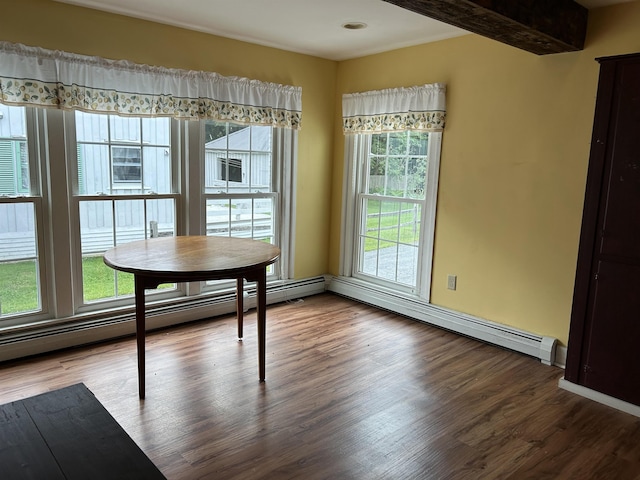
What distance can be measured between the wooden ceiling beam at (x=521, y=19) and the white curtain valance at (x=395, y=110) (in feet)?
2.83

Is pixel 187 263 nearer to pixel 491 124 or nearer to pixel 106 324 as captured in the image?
pixel 106 324

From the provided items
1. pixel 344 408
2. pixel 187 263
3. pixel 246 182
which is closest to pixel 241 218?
pixel 246 182

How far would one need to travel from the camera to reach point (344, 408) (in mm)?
2637

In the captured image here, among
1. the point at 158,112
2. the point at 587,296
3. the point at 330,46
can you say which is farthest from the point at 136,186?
the point at 587,296

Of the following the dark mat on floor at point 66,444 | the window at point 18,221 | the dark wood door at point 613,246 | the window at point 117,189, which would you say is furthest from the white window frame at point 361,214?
the dark mat on floor at point 66,444

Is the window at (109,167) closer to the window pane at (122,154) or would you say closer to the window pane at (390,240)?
the window pane at (122,154)

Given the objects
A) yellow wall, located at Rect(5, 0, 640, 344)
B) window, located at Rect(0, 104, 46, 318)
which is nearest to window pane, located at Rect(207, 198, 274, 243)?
yellow wall, located at Rect(5, 0, 640, 344)

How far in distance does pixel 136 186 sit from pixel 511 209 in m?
2.79

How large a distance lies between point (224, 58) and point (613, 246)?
3101 mm

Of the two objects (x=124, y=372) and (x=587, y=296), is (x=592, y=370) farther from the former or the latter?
(x=124, y=372)

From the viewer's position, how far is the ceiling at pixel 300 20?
3068 mm

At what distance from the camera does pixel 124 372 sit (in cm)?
297

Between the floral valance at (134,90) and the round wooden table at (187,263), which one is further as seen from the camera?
the floral valance at (134,90)

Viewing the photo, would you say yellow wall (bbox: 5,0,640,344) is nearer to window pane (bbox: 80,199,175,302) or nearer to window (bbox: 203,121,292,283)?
window (bbox: 203,121,292,283)
